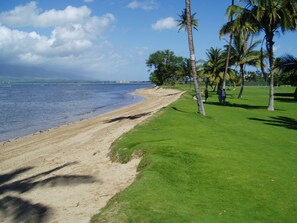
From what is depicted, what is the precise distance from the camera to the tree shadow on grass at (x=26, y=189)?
9302 mm

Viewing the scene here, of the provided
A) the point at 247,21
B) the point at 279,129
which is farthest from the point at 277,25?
the point at 279,129

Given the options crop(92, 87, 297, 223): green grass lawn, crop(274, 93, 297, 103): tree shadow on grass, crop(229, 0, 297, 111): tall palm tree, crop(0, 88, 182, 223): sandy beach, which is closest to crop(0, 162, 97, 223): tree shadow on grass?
crop(0, 88, 182, 223): sandy beach

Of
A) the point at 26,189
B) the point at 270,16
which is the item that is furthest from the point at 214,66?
the point at 26,189

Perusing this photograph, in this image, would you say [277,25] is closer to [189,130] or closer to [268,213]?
[189,130]

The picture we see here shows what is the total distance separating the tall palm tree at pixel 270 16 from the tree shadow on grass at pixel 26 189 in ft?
67.6

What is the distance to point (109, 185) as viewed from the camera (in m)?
10.3

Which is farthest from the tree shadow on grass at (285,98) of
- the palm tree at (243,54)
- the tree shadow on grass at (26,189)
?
the tree shadow on grass at (26,189)

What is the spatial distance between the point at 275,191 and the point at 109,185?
15.0 ft

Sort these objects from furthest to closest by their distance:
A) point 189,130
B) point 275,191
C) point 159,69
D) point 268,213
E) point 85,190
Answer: point 159,69 < point 189,130 < point 85,190 < point 275,191 < point 268,213

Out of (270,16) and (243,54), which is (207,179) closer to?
(270,16)

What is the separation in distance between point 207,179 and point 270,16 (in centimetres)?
2141

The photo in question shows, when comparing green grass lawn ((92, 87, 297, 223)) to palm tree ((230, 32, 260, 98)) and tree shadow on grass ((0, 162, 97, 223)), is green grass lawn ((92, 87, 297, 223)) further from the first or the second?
palm tree ((230, 32, 260, 98))

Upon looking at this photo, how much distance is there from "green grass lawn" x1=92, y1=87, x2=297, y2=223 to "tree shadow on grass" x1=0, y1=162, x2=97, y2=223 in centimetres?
201

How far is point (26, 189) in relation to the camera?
1174 centimetres
